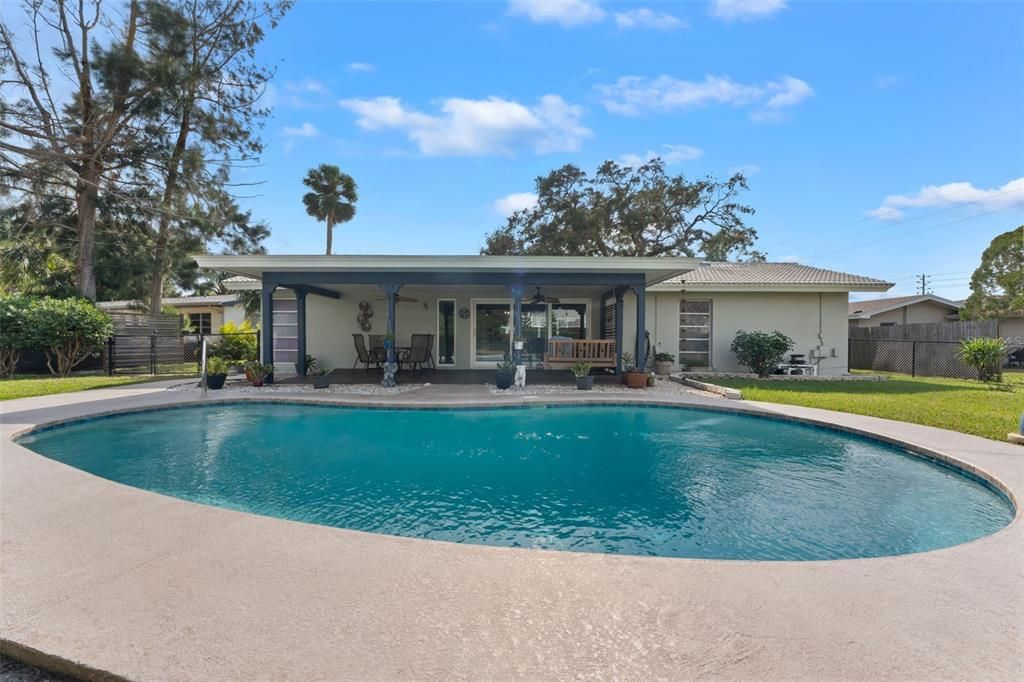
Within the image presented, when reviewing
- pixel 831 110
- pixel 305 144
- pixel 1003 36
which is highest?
pixel 305 144

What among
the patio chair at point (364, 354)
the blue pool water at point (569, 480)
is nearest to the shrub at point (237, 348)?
the patio chair at point (364, 354)

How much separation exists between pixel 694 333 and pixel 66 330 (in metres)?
16.0

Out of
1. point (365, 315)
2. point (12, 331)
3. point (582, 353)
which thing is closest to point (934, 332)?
point (582, 353)

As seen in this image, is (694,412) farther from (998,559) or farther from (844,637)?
(844,637)

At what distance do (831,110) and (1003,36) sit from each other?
463 cm

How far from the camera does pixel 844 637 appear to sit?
1801 mm

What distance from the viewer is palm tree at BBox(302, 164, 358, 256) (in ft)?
63.8

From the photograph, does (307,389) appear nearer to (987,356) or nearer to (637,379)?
(637,379)

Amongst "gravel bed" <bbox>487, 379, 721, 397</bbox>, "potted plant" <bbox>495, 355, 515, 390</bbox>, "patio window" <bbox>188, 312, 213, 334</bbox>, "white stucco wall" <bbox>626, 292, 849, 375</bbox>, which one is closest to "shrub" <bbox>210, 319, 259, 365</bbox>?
"gravel bed" <bbox>487, 379, 721, 397</bbox>

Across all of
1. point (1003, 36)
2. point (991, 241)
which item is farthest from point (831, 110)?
point (991, 241)

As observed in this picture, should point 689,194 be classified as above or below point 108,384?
above

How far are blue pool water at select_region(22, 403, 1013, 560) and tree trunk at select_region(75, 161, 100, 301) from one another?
10.9 metres

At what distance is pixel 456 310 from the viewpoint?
43.9ft

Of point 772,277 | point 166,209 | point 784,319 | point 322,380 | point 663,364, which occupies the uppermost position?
point 166,209
